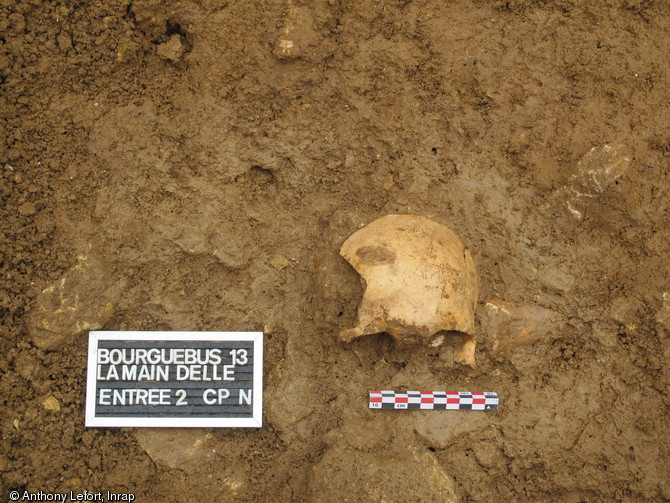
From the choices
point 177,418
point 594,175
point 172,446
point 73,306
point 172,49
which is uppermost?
point 172,49

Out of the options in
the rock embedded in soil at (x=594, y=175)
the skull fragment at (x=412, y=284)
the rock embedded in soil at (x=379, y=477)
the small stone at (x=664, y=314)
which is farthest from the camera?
the small stone at (x=664, y=314)

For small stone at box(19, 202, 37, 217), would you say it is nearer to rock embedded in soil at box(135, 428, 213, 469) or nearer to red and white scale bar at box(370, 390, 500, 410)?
rock embedded in soil at box(135, 428, 213, 469)

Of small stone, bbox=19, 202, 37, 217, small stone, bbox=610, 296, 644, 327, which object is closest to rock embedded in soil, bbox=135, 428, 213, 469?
small stone, bbox=19, 202, 37, 217

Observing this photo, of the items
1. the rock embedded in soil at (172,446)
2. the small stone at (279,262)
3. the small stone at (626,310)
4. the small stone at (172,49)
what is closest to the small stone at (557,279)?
the small stone at (626,310)

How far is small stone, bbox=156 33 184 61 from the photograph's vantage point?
348 centimetres

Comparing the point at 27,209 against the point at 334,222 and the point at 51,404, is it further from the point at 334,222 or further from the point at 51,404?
the point at 334,222

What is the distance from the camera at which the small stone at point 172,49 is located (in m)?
3.48

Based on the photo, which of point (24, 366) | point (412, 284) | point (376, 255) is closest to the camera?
point (412, 284)

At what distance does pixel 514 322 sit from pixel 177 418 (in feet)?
6.08

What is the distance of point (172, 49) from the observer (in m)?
3.48

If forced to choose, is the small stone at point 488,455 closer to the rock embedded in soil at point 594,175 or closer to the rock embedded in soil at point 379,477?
the rock embedded in soil at point 379,477

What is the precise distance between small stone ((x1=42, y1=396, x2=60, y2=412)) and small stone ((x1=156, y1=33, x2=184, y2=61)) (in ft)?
6.20

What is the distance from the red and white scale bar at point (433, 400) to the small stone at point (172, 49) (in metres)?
2.09

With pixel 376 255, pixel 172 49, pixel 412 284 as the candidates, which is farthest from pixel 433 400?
pixel 172 49
